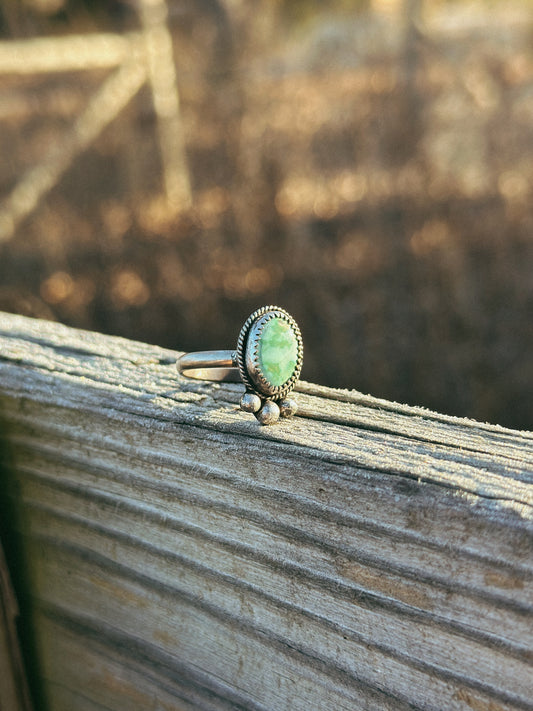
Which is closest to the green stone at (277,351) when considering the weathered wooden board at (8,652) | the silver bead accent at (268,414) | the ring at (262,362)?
the ring at (262,362)

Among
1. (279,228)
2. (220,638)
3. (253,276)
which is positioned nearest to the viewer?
(220,638)

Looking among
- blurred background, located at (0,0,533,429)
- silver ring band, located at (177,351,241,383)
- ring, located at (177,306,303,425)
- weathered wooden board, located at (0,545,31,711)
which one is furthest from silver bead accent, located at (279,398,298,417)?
blurred background, located at (0,0,533,429)

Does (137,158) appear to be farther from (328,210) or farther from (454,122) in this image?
(454,122)

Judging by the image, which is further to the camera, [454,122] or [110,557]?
[454,122]

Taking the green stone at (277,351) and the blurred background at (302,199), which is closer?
the green stone at (277,351)

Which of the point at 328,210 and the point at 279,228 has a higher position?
the point at 328,210

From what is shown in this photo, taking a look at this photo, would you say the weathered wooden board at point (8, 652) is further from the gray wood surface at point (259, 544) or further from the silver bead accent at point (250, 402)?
the silver bead accent at point (250, 402)

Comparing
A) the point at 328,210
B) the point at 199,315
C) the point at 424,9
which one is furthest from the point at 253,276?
the point at 424,9
